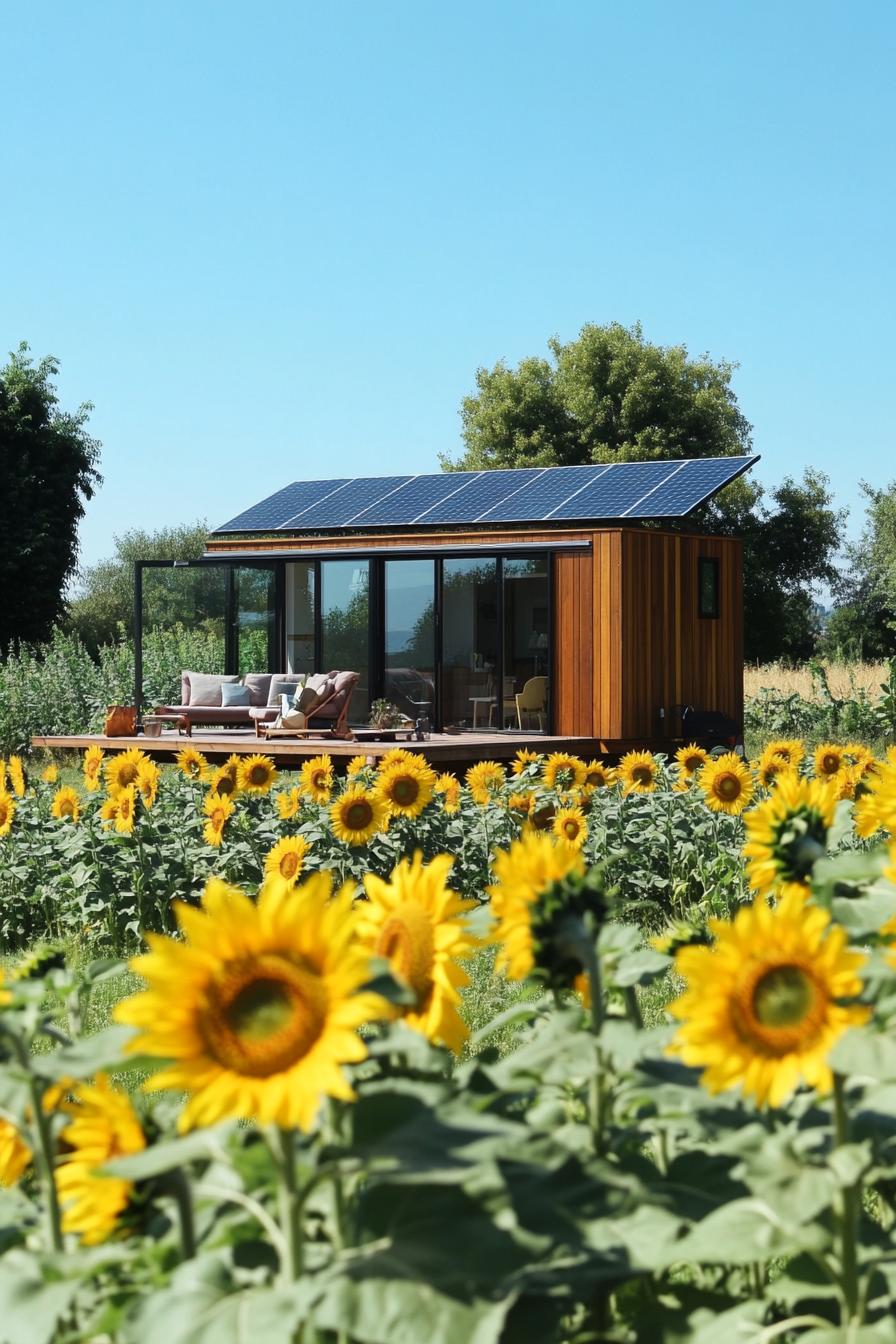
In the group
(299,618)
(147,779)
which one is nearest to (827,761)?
(147,779)

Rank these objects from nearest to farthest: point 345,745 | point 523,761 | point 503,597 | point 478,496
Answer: point 523,761
point 345,745
point 503,597
point 478,496

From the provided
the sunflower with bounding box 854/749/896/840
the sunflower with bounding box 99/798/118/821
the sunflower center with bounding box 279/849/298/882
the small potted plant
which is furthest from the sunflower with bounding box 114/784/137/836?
the small potted plant

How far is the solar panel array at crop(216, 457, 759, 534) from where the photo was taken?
15.6 meters

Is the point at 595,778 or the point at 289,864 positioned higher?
the point at 595,778

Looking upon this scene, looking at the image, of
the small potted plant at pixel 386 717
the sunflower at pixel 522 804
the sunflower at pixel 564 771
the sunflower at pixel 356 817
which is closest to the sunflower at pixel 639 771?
the sunflower at pixel 564 771

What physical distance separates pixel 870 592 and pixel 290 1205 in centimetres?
4004

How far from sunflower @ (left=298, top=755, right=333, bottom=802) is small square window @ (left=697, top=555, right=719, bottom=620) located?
36.8 feet

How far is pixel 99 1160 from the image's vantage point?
1.37 meters

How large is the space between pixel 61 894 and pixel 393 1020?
18.3 ft

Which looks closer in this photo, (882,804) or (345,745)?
(882,804)

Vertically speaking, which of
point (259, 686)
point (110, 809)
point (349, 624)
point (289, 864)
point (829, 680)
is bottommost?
point (289, 864)

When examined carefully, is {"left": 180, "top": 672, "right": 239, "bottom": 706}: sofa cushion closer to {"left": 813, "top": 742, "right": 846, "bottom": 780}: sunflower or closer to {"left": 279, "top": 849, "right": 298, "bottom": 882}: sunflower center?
{"left": 813, "top": 742, "right": 846, "bottom": 780}: sunflower

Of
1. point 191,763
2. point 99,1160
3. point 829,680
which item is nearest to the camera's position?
point 99,1160

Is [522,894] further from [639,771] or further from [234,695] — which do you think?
[234,695]
